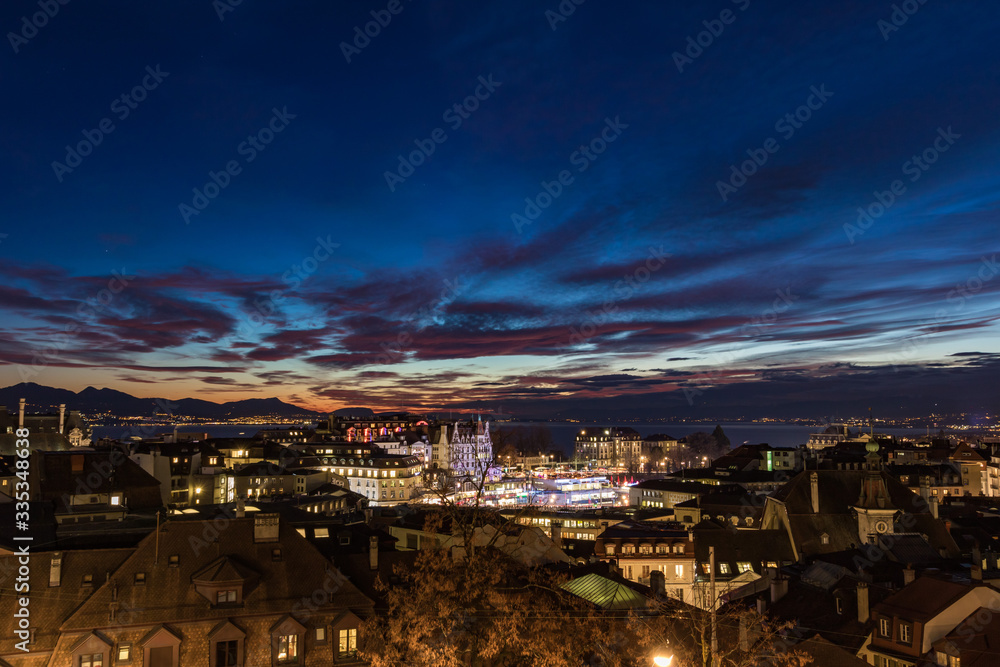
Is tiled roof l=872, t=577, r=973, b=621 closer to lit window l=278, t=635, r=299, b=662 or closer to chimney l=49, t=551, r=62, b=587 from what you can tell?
lit window l=278, t=635, r=299, b=662

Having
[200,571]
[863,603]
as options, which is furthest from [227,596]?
[863,603]

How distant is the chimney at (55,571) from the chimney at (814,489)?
178ft

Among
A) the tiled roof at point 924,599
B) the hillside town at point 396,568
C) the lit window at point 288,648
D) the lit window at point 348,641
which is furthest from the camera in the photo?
the tiled roof at point 924,599

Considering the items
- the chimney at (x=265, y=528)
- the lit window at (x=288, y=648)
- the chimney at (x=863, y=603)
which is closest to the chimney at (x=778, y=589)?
the chimney at (x=863, y=603)

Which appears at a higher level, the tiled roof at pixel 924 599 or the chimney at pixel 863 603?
the tiled roof at pixel 924 599

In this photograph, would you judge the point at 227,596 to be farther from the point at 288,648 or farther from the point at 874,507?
the point at 874,507

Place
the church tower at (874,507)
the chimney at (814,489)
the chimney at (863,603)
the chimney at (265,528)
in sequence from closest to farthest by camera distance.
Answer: the chimney at (265,528)
the chimney at (863,603)
the church tower at (874,507)
the chimney at (814,489)

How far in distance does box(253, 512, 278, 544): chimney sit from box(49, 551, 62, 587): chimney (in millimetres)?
6695

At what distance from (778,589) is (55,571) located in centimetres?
3348

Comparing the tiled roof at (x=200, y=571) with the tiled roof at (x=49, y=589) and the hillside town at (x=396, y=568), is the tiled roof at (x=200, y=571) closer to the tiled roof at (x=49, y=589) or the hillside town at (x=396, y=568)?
the hillside town at (x=396, y=568)

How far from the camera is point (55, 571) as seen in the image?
83.4 feet

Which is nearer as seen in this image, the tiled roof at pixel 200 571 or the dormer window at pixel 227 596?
the tiled roof at pixel 200 571

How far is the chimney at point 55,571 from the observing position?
25359mm

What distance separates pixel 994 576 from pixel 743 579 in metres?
15.4
